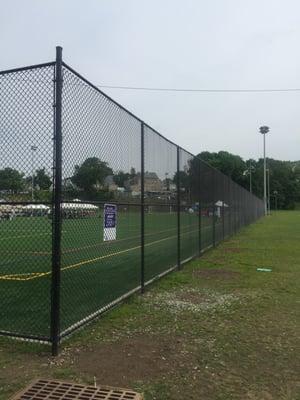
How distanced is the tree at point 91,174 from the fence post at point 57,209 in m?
0.47

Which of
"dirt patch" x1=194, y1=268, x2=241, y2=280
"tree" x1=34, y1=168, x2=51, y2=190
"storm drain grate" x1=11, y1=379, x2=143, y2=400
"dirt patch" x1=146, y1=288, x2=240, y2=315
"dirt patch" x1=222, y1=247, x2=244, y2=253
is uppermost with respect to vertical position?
"tree" x1=34, y1=168, x2=51, y2=190

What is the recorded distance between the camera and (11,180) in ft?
17.5

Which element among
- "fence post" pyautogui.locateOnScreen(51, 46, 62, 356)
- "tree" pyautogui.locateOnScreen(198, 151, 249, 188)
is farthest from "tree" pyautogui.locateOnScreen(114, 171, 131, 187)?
"tree" pyautogui.locateOnScreen(198, 151, 249, 188)

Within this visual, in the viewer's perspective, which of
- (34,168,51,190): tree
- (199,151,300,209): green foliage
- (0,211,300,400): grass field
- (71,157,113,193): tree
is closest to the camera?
(0,211,300,400): grass field

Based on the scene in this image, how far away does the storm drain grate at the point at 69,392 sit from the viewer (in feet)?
12.8

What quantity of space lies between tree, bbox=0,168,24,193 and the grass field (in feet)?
5.29

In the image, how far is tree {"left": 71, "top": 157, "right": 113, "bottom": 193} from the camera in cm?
559

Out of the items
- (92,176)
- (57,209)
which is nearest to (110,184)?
(92,176)

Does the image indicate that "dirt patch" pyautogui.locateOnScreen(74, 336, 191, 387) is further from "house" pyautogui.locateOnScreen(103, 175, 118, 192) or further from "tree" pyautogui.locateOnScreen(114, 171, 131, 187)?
"tree" pyautogui.locateOnScreen(114, 171, 131, 187)

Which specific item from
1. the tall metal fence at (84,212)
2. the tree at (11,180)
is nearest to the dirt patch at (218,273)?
the tall metal fence at (84,212)

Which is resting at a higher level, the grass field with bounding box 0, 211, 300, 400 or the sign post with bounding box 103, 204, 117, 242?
the sign post with bounding box 103, 204, 117, 242

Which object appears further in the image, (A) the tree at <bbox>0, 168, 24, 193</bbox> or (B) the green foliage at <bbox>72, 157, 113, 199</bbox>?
(B) the green foliage at <bbox>72, 157, 113, 199</bbox>

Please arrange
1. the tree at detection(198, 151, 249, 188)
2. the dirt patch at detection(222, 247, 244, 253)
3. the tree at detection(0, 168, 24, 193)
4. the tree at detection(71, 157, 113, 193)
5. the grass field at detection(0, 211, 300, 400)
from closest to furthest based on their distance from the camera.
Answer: the grass field at detection(0, 211, 300, 400), the tree at detection(0, 168, 24, 193), the tree at detection(71, 157, 113, 193), the dirt patch at detection(222, 247, 244, 253), the tree at detection(198, 151, 249, 188)

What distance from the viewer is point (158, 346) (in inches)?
208
